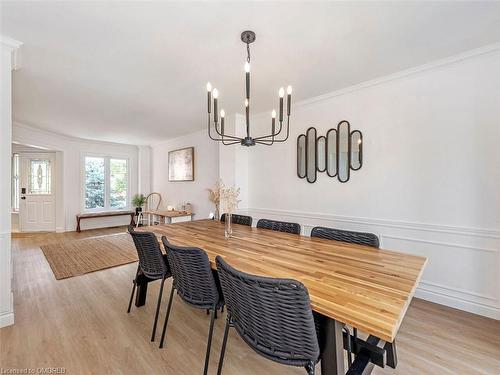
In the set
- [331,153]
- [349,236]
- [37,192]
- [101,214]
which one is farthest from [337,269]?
[37,192]

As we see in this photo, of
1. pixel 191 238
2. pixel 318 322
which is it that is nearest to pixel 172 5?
pixel 191 238

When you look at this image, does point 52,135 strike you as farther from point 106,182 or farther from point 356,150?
point 356,150

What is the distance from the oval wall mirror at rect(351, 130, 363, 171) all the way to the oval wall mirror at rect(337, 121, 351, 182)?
48mm

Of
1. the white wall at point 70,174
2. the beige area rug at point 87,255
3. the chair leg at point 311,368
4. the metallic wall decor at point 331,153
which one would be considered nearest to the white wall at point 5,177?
the beige area rug at point 87,255

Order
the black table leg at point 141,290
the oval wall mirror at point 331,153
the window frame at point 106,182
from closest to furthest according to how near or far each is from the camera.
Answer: the black table leg at point 141,290, the oval wall mirror at point 331,153, the window frame at point 106,182

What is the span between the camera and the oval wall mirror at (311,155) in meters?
3.49

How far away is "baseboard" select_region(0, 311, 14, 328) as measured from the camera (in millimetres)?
2073

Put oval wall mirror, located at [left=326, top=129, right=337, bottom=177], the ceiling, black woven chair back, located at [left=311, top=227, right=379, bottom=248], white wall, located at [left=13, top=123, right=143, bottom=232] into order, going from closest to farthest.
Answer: the ceiling
black woven chair back, located at [left=311, top=227, right=379, bottom=248]
oval wall mirror, located at [left=326, top=129, right=337, bottom=177]
white wall, located at [left=13, top=123, right=143, bottom=232]

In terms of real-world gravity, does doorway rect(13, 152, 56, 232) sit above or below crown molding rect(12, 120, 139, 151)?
below

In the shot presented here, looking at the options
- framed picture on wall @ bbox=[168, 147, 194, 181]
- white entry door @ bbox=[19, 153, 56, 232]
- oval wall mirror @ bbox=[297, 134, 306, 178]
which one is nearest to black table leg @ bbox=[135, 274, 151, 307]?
oval wall mirror @ bbox=[297, 134, 306, 178]

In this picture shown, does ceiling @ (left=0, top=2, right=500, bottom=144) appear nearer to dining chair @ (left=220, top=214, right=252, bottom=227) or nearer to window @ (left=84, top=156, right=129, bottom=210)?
dining chair @ (left=220, top=214, right=252, bottom=227)

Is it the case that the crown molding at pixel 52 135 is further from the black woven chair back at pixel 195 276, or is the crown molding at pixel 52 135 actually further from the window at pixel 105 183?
the black woven chair back at pixel 195 276

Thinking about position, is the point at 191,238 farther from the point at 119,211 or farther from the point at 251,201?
the point at 119,211

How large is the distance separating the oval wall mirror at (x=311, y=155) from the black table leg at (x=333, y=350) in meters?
2.52
